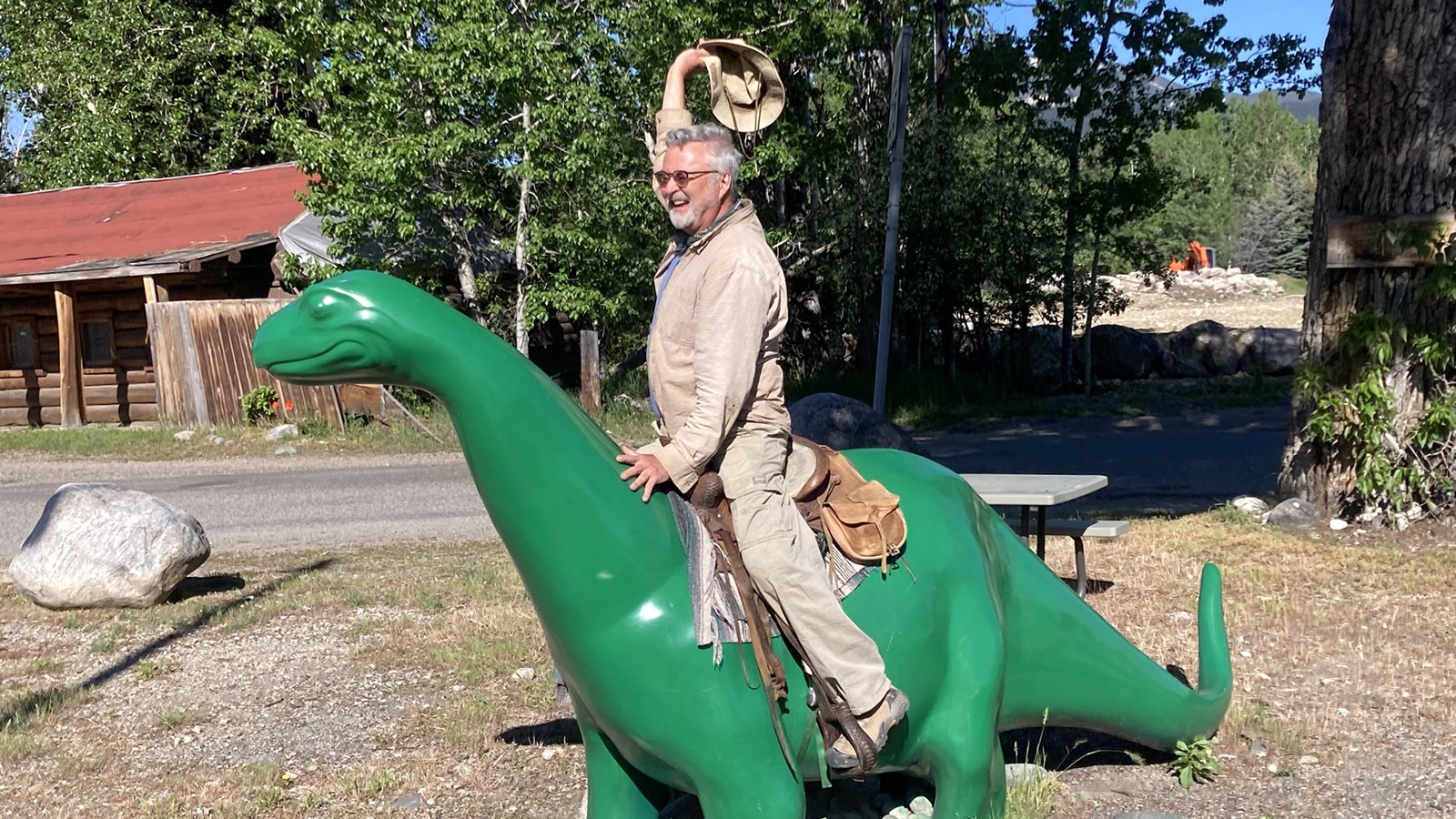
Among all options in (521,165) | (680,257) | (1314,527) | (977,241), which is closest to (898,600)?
(680,257)

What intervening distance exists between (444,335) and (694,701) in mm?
1085

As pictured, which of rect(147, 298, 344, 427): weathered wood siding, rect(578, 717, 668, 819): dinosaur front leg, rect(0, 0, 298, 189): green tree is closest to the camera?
rect(578, 717, 668, 819): dinosaur front leg

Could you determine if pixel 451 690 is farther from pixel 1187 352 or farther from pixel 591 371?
pixel 1187 352

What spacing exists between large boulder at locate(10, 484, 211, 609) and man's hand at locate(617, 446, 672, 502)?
5.12 metres

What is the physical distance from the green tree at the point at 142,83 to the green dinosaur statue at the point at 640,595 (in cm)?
2354

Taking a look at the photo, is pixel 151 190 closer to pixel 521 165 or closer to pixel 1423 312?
pixel 521 165

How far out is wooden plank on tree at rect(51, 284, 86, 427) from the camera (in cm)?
1931

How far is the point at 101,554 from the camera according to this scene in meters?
7.19

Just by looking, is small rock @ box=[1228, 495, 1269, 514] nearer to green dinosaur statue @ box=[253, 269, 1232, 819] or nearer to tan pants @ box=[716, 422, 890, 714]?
green dinosaur statue @ box=[253, 269, 1232, 819]

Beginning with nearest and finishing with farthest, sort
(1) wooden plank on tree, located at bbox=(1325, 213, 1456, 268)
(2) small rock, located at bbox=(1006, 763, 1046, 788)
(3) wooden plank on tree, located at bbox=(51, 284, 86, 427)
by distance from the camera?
(2) small rock, located at bbox=(1006, 763, 1046, 788) < (1) wooden plank on tree, located at bbox=(1325, 213, 1456, 268) < (3) wooden plank on tree, located at bbox=(51, 284, 86, 427)

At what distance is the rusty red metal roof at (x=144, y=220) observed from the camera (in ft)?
63.9

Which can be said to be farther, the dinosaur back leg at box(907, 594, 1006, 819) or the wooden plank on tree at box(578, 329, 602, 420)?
the wooden plank on tree at box(578, 329, 602, 420)

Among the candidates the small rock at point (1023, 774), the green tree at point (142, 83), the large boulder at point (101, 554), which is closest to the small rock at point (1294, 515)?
the small rock at point (1023, 774)

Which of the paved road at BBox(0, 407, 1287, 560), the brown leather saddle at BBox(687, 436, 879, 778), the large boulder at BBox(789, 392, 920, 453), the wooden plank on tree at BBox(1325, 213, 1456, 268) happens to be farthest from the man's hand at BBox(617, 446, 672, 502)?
the wooden plank on tree at BBox(1325, 213, 1456, 268)
